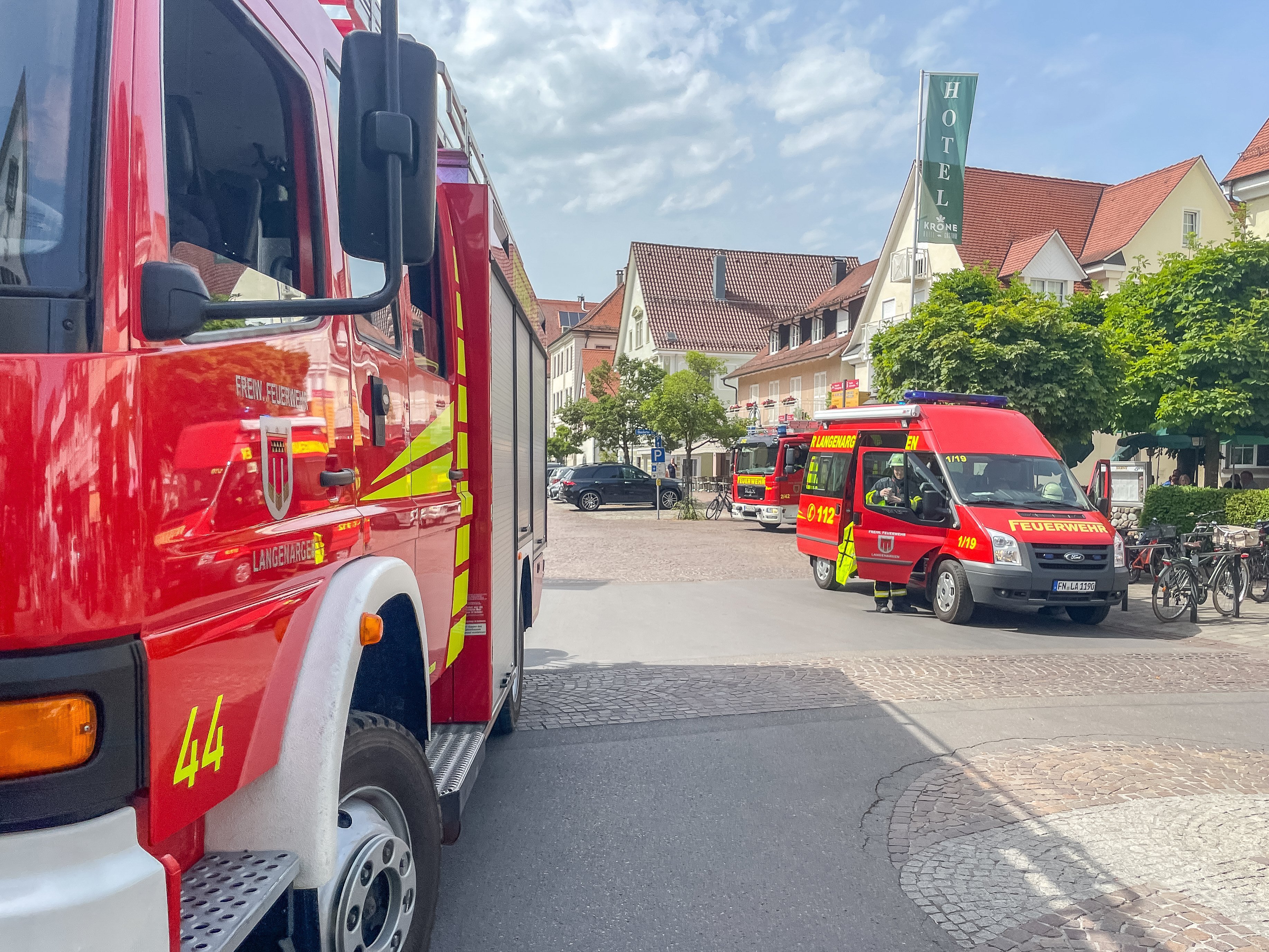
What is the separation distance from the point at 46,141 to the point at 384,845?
1700 millimetres

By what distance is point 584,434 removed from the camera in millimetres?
43281

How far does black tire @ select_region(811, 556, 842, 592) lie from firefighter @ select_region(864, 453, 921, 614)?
4.93 ft

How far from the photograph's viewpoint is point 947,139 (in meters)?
23.9

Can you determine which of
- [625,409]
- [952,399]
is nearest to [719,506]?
[625,409]

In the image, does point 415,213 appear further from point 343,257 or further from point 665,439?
point 665,439

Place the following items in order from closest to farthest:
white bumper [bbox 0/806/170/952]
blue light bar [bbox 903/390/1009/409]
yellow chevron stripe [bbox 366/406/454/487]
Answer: white bumper [bbox 0/806/170/952] → yellow chevron stripe [bbox 366/406/454/487] → blue light bar [bbox 903/390/1009/409]

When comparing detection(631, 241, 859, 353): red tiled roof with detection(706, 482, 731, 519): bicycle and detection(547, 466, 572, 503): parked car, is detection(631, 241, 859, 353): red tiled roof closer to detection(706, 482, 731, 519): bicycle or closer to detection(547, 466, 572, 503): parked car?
detection(547, 466, 572, 503): parked car

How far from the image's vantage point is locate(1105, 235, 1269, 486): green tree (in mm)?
17672

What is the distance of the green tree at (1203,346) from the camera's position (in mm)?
17672

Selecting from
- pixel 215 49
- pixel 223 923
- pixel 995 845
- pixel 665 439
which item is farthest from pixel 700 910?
pixel 665 439

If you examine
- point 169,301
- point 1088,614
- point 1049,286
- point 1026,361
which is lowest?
point 1088,614

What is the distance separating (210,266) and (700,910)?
2.78 metres

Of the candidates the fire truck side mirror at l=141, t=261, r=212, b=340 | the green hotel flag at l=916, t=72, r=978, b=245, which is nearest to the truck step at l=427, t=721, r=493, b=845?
the fire truck side mirror at l=141, t=261, r=212, b=340

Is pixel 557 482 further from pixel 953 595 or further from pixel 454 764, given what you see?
pixel 454 764
